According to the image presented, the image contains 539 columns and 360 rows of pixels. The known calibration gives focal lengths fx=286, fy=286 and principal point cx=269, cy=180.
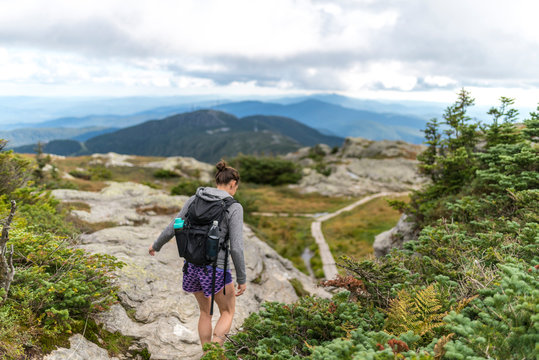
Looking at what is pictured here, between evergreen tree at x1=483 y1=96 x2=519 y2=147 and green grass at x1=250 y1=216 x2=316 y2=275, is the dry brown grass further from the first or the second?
evergreen tree at x1=483 y1=96 x2=519 y2=147

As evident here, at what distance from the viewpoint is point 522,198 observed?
309 inches

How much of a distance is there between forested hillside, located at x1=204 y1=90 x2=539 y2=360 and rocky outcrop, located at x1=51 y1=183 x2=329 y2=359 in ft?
7.69

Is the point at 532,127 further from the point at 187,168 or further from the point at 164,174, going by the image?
the point at 187,168

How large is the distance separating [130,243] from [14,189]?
14.3 ft

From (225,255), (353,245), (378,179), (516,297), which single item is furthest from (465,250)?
(378,179)

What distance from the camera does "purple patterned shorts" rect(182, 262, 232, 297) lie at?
4969 mm

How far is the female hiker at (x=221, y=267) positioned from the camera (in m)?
4.88

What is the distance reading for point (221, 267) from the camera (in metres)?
5.01

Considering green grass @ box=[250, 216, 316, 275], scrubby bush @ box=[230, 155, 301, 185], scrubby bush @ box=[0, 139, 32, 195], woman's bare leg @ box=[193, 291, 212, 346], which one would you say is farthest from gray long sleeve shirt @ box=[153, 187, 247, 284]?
scrubby bush @ box=[230, 155, 301, 185]

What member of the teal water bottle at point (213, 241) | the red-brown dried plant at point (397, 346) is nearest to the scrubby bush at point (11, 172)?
the teal water bottle at point (213, 241)

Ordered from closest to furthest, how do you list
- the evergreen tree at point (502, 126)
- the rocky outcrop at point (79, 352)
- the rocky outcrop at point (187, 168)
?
the rocky outcrop at point (79, 352) → the evergreen tree at point (502, 126) → the rocky outcrop at point (187, 168)

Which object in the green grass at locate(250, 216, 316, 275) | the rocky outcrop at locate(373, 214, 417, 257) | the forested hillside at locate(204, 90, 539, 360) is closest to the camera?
the forested hillside at locate(204, 90, 539, 360)

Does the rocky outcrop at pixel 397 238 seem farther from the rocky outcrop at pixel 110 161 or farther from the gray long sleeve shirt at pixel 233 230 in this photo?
the rocky outcrop at pixel 110 161

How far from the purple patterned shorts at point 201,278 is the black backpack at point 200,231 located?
16 cm
